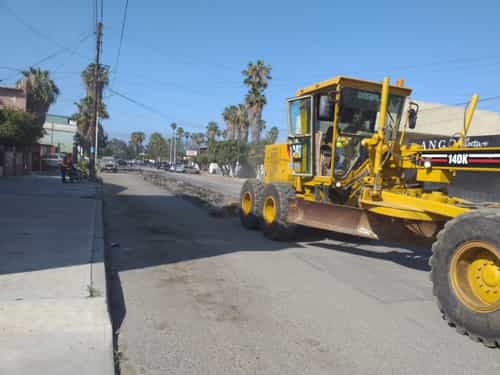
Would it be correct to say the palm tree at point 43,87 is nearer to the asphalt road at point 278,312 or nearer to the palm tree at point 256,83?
the palm tree at point 256,83

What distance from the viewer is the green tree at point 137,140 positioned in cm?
15038

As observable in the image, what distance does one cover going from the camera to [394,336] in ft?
15.1

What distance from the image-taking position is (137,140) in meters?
152

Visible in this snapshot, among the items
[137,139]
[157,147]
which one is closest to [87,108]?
[157,147]

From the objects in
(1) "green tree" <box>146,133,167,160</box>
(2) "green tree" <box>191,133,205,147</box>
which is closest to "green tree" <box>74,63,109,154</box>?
(2) "green tree" <box>191,133,205,147</box>

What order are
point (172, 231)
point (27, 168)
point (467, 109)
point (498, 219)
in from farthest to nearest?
point (27, 168) → point (172, 231) → point (467, 109) → point (498, 219)

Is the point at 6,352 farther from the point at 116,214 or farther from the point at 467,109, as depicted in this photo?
the point at 116,214

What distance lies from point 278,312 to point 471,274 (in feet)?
6.97

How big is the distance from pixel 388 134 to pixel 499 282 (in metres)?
4.08

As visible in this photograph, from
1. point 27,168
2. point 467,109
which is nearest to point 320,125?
point 467,109

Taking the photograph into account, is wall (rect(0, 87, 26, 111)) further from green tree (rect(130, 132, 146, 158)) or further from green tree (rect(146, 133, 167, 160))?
green tree (rect(130, 132, 146, 158))

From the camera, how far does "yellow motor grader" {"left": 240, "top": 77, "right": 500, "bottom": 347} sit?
4742mm

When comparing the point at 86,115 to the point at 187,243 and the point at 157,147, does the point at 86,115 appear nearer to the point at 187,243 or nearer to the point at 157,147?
the point at 187,243

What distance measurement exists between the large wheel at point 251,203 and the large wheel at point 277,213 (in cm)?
50
